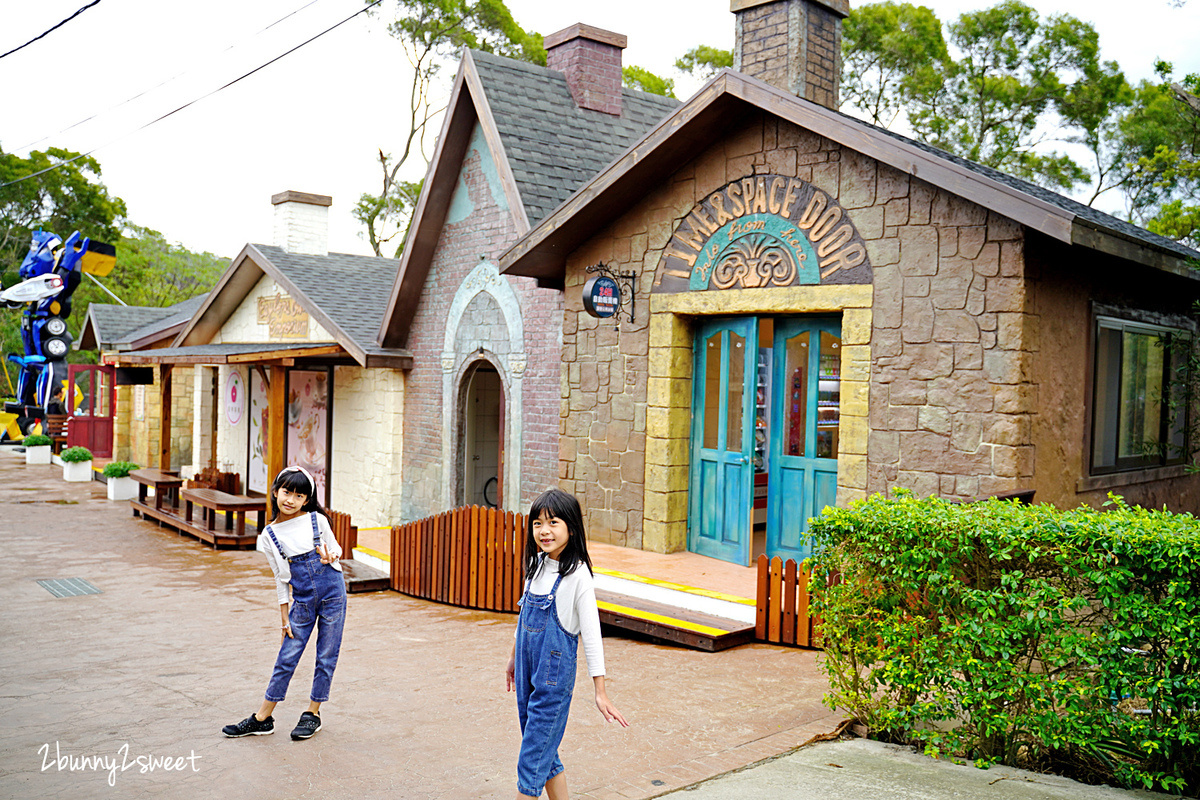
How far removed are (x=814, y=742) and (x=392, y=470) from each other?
1027cm

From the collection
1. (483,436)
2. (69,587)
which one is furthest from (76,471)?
(483,436)

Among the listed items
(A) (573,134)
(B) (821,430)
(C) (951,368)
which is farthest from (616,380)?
(A) (573,134)

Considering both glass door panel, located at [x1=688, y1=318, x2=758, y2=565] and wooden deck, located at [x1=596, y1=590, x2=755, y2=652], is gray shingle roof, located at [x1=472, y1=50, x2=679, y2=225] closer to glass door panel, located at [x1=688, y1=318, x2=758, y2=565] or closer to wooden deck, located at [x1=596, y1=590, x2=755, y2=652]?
glass door panel, located at [x1=688, y1=318, x2=758, y2=565]

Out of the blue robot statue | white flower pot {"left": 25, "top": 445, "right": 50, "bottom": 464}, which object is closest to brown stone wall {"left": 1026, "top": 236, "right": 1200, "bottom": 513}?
the blue robot statue

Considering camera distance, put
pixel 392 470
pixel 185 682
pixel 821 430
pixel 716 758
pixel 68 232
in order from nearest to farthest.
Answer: pixel 716 758 → pixel 185 682 → pixel 821 430 → pixel 392 470 → pixel 68 232

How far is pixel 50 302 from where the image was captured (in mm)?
27266

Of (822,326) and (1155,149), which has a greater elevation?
(1155,149)

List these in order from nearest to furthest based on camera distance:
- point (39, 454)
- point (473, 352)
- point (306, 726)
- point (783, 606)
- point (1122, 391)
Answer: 1. point (306, 726)
2. point (783, 606)
3. point (1122, 391)
4. point (473, 352)
5. point (39, 454)

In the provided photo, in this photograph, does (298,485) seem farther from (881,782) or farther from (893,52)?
(893,52)

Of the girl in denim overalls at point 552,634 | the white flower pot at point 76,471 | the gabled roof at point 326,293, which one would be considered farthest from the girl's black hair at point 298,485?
the white flower pot at point 76,471

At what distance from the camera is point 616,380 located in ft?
33.7

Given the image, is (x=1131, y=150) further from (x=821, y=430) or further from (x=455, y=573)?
(x=455, y=573)

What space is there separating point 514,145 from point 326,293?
508cm

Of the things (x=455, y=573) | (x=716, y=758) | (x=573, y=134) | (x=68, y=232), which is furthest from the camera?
(x=68, y=232)
